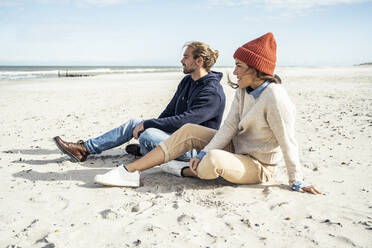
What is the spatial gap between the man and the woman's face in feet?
2.95

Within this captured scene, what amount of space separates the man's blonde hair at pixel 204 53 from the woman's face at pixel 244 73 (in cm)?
110

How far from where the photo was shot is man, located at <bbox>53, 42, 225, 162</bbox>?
4.43 meters

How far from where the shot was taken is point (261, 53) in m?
3.42

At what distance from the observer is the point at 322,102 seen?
1046 centimetres

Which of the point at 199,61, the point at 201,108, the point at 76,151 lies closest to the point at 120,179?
the point at 76,151

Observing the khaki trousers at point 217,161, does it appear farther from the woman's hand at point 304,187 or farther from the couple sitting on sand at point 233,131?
the woman's hand at point 304,187

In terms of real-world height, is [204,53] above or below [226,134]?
above

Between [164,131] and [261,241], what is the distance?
7.51 feet

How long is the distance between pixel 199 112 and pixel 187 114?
0.54 ft

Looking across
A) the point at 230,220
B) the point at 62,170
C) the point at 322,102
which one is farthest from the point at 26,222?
the point at 322,102

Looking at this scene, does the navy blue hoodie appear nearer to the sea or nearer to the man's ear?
the man's ear

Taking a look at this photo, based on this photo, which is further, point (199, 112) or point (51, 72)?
point (51, 72)

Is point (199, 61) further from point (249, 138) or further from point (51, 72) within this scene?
point (51, 72)

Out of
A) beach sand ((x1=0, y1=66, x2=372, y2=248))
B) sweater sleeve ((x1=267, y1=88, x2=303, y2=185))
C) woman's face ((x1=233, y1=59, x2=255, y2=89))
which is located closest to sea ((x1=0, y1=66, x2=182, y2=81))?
beach sand ((x1=0, y1=66, x2=372, y2=248))
